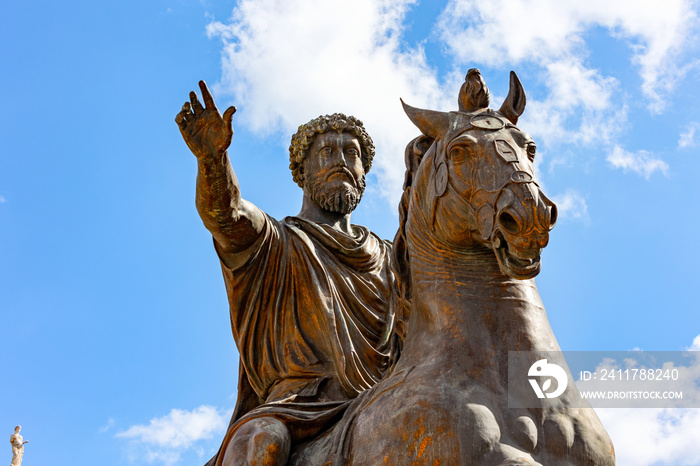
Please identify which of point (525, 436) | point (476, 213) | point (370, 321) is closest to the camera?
point (525, 436)

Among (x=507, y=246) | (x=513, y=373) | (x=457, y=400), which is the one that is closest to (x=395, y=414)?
(x=457, y=400)

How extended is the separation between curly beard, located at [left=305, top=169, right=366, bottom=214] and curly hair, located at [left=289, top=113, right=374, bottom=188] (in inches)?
9.0

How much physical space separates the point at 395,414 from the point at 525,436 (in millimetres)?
702

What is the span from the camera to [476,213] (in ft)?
16.6

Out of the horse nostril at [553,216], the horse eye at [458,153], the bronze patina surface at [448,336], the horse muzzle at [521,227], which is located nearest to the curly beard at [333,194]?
the bronze patina surface at [448,336]

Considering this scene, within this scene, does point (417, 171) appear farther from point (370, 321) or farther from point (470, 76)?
point (370, 321)

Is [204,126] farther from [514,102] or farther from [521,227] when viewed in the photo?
[521,227]

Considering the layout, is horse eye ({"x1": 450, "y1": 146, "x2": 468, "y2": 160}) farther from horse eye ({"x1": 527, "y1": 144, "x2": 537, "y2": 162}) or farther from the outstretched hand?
the outstretched hand

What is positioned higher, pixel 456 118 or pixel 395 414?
pixel 456 118

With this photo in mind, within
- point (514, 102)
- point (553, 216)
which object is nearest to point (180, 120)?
point (514, 102)

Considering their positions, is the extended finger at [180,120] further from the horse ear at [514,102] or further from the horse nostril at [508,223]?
the horse nostril at [508,223]

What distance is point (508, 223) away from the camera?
4863 millimetres

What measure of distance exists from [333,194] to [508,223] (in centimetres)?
306

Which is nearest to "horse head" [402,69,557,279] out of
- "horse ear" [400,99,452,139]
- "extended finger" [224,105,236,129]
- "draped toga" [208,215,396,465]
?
"horse ear" [400,99,452,139]
